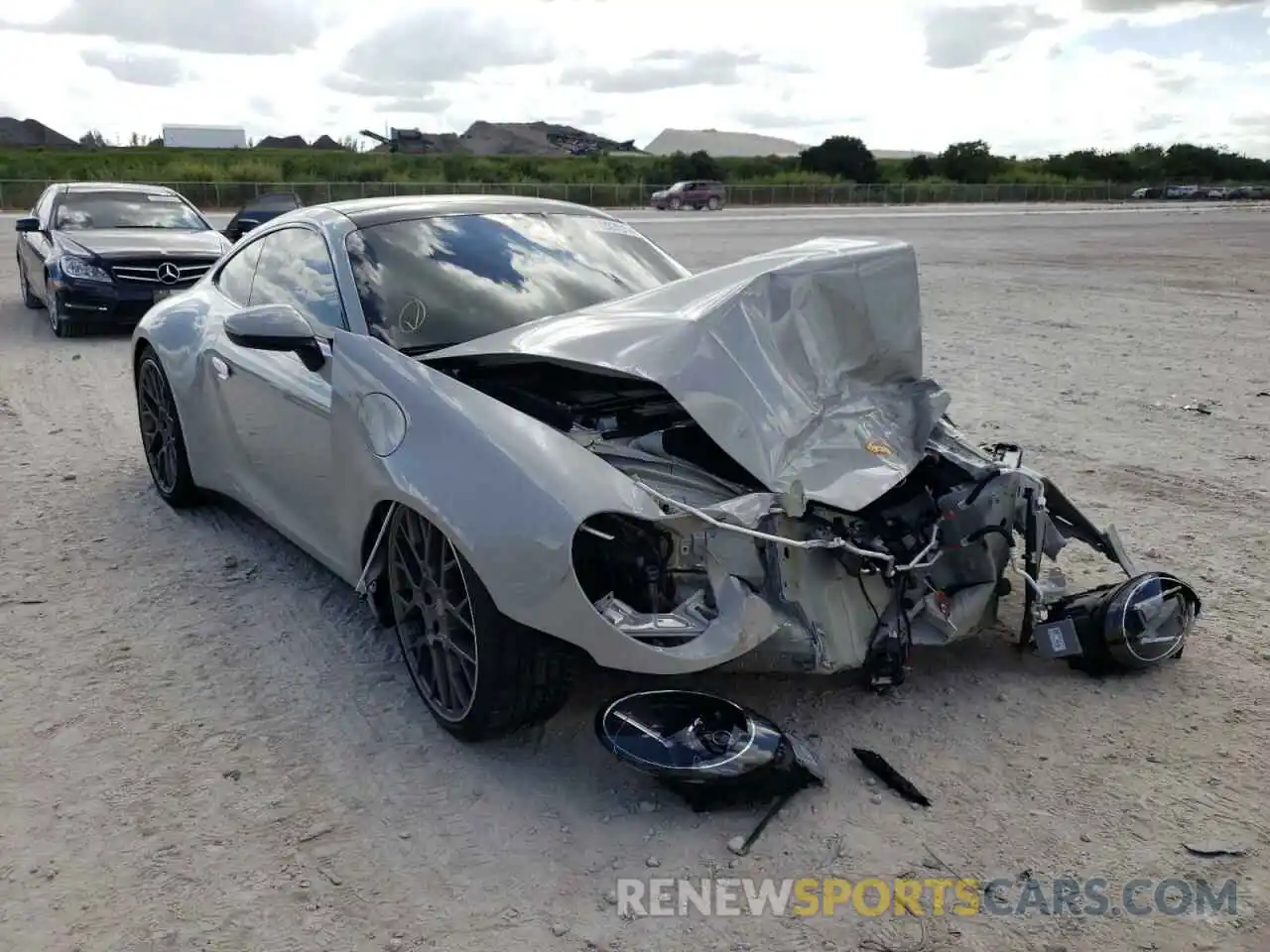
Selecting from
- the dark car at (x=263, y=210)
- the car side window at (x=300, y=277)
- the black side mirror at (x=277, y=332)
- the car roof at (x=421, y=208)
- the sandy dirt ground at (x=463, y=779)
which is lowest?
the sandy dirt ground at (x=463, y=779)

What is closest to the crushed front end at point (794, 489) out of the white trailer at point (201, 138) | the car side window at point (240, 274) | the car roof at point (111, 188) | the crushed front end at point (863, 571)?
the crushed front end at point (863, 571)

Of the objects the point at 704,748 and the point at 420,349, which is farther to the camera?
the point at 420,349

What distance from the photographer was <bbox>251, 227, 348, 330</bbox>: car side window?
4.10m

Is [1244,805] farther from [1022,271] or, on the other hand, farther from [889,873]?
[1022,271]

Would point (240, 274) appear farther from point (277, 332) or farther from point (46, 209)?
point (46, 209)

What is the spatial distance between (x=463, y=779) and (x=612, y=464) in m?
1.01

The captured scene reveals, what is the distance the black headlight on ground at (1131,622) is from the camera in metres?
3.68

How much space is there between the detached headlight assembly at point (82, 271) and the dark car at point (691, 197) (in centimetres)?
4019

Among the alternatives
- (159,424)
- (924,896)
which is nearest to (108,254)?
(159,424)

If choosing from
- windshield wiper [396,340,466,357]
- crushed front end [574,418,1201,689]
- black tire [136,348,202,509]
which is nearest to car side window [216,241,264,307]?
black tire [136,348,202,509]

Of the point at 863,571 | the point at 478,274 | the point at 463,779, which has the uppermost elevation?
the point at 478,274

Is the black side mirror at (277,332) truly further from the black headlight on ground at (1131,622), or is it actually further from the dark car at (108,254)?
the dark car at (108,254)

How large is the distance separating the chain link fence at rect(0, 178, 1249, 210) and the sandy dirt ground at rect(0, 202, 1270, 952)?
22.7m

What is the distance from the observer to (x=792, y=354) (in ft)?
12.7
